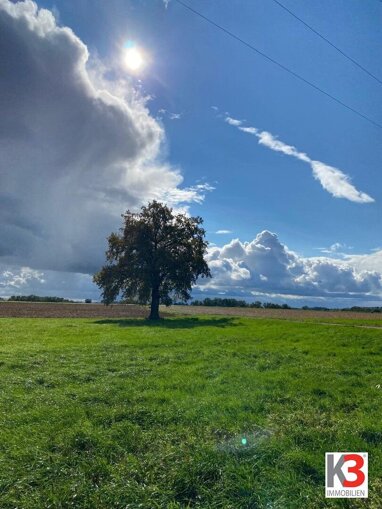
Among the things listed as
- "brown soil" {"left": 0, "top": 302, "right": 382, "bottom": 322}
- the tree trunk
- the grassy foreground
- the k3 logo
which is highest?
the tree trunk

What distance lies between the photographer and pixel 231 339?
2344cm

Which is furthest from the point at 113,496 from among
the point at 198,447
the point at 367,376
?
the point at 367,376

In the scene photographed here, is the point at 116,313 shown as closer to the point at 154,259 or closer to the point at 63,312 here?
the point at 63,312

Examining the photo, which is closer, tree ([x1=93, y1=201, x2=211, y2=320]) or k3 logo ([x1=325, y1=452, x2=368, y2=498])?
k3 logo ([x1=325, y1=452, x2=368, y2=498])

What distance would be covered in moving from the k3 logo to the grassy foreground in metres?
0.12

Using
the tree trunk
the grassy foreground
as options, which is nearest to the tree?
the tree trunk

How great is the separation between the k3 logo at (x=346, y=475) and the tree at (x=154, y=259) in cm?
4159

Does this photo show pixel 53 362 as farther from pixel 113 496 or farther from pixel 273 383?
pixel 113 496

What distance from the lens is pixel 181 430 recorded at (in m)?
7.79

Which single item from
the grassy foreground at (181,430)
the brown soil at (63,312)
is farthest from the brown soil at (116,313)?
the grassy foreground at (181,430)

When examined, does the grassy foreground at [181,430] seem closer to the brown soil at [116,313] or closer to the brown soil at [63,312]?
the brown soil at [116,313]

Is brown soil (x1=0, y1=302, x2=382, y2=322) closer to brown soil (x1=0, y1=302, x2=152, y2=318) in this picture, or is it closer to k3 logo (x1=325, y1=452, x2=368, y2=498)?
brown soil (x1=0, y1=302, x2=152, y2=318)

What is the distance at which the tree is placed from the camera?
159 feet

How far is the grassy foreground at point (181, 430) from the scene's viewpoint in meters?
5.63
